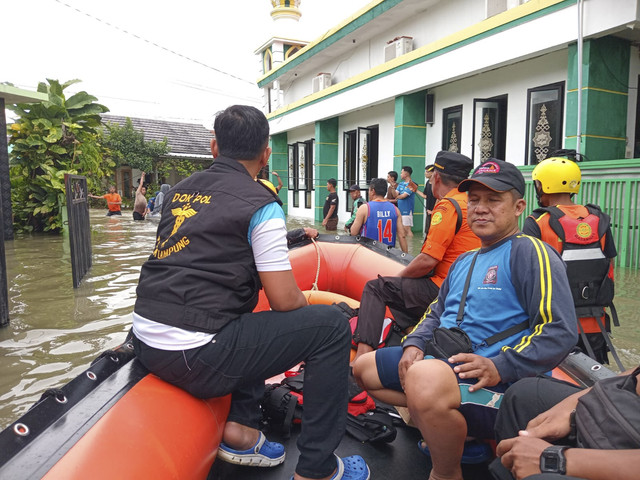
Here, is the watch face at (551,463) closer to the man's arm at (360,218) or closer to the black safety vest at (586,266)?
the black safety vest at (586,266)

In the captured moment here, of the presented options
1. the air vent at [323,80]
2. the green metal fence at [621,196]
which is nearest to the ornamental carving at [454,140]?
the green metal fence at [621,196]

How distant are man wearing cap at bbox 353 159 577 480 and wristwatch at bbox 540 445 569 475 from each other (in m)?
0.39

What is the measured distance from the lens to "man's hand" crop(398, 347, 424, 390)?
1858 mm

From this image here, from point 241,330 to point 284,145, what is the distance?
16571mm

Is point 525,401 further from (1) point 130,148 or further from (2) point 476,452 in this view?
(1) point 130,148

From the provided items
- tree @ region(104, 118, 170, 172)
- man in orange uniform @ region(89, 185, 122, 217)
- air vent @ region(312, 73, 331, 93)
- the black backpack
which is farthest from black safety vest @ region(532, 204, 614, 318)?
tree @ region(104, 118, 170, 172)

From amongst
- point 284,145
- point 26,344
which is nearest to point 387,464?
point 26,344

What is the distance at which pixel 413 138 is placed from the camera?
33.2ft

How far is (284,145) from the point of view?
696 inches

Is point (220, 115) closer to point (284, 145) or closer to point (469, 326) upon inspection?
point (469, 326)

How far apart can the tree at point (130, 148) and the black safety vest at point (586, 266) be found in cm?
2172

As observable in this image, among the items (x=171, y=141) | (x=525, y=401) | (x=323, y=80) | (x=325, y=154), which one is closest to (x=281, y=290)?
(x=525, y=401)

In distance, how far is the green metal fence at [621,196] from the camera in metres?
5.73

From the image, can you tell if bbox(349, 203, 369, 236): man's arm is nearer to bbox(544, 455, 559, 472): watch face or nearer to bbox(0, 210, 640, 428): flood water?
bbox(0, 210, 640, 428): flood water
